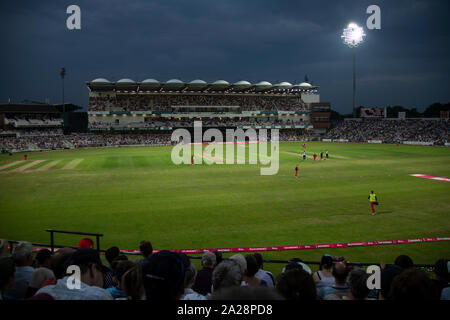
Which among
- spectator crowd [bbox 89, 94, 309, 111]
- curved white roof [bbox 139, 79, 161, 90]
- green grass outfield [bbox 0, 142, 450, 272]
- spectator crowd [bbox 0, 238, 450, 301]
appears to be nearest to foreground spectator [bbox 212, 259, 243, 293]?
spectator crowd [bbox 0, 238, 450, 301]

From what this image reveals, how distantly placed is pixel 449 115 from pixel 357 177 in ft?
247

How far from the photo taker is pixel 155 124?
9544cm

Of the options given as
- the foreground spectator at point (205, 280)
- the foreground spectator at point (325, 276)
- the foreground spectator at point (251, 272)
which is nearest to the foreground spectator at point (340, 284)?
the foreground spectator at point (325, 276)

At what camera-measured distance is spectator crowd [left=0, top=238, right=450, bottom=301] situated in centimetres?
279

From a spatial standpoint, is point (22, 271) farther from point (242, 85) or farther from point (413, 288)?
point (242, 85)

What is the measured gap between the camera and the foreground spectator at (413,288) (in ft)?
9.24

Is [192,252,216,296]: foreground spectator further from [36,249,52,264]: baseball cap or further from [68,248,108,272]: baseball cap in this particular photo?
[36,249,52,264]: baseball cap

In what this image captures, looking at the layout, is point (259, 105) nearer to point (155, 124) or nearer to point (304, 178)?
point (155, 124)

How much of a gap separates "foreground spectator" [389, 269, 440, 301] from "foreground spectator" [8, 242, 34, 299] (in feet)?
17.6

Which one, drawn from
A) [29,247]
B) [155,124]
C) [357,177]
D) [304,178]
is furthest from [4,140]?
[29,247]

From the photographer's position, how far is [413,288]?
284 centimetres

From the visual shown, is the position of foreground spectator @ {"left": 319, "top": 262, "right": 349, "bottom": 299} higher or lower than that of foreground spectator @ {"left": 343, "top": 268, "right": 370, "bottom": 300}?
lower

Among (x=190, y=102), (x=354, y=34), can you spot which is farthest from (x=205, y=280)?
(x=190, y=102)

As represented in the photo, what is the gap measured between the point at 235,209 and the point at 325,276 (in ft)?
41.7
